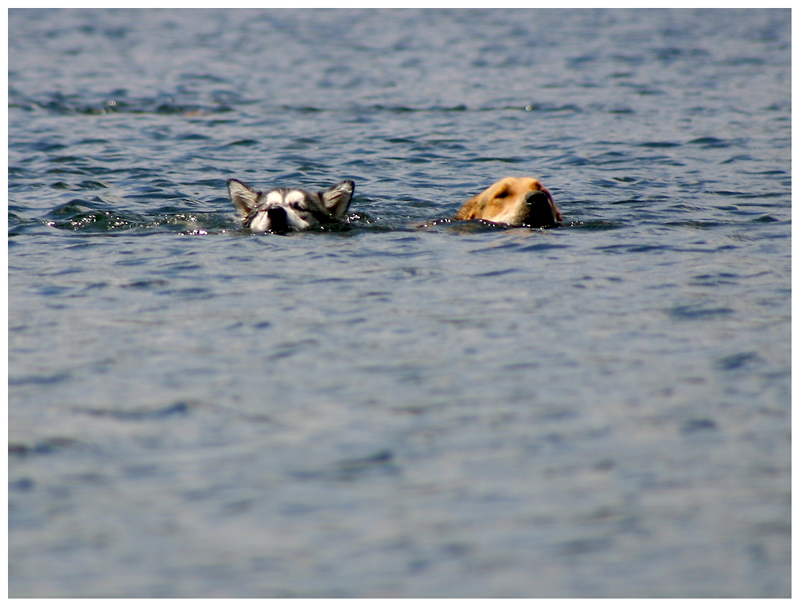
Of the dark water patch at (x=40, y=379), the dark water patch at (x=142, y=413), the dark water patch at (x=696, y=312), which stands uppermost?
the dark water patch at (x=696, y=312)

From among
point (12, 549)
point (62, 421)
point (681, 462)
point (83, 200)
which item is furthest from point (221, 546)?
point (83, 200)

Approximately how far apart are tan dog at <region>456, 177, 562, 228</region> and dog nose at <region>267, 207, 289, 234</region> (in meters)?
1.96

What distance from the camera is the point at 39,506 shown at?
4367 mm

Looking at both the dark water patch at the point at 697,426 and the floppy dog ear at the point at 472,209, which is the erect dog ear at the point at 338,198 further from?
the dark water patch at the point at 697,426

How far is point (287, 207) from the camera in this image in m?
10.4

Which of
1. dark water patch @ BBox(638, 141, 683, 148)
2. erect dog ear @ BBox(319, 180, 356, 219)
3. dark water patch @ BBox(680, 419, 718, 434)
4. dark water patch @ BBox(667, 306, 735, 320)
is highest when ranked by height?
dark water patch @ BBox(638, 141, 683, 148)

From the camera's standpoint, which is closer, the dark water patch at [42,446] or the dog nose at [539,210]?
the dark water patch at [42,446]

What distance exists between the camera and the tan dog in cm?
1032

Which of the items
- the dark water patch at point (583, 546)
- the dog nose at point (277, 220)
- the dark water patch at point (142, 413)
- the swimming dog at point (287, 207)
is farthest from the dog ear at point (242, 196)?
the dark water patch at point (583, 546)

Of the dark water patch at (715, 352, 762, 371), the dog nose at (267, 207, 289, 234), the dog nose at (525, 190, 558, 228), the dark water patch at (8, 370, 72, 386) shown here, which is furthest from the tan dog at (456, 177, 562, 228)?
the dark water patch at (8, 370, 72, 386)

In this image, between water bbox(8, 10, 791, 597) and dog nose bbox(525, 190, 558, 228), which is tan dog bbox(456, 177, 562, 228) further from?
water bbox(8, 10, 791, 597)

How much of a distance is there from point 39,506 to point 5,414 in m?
1.00

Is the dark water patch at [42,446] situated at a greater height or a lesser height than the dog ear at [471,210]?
lesser

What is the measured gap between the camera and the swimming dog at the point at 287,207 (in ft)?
33.4
